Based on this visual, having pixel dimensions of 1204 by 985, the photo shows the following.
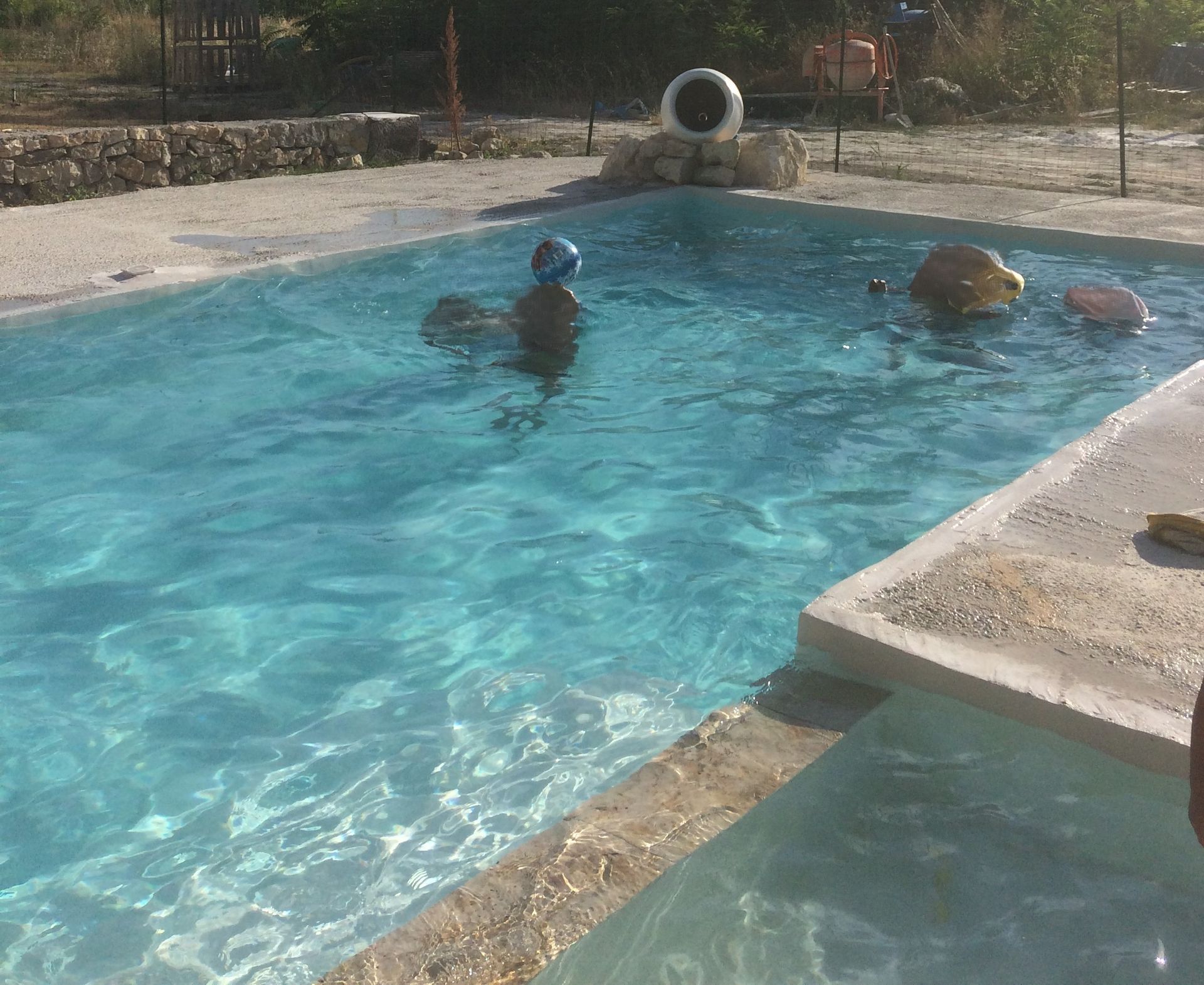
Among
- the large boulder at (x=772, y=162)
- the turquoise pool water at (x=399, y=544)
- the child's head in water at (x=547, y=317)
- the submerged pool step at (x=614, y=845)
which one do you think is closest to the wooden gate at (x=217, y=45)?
the large boulder at (x=772, y=162)

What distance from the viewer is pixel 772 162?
13.0m

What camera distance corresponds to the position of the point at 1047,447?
6.59 meters

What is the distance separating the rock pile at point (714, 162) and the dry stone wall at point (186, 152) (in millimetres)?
3261

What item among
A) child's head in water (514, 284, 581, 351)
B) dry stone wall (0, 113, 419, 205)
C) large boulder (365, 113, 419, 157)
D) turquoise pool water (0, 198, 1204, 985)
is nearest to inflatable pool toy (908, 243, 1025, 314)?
turquoise pool water (0, 198, 1204, 985)

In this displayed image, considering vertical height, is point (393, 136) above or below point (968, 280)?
above

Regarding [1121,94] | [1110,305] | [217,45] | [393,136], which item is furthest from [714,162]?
[217,45]

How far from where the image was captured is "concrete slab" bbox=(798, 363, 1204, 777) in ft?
10.7

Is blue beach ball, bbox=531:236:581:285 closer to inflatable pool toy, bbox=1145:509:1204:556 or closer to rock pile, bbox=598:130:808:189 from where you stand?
inflatable pool toy, bbox=1145:509:1204:556

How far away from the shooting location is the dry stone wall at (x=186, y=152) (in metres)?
11.3

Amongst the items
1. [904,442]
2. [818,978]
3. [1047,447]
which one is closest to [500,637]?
[818,978]

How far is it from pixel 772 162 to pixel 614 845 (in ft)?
36.4

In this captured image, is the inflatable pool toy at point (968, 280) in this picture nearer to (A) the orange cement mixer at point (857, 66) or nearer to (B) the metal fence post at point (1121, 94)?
(B) the metal fence post at point (1121, 94)

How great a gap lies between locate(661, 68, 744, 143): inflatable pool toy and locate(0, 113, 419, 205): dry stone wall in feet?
12.4

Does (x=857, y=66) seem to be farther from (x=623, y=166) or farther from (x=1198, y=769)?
(x=1198, y=769)
